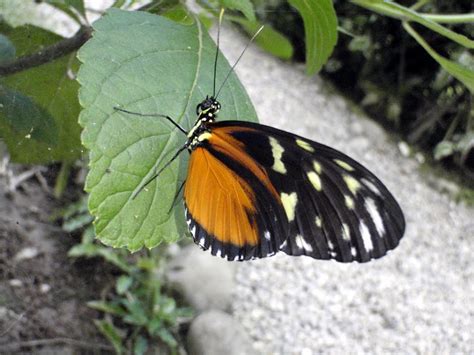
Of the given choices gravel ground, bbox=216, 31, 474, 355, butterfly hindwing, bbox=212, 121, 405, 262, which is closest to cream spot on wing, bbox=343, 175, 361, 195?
butterfly hindwing, bbox=212, 121, 405, 262

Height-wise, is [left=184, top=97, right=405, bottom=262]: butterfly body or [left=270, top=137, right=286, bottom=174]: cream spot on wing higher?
[left=270, top=137, right=286, bottom=174]: cream spot on wing

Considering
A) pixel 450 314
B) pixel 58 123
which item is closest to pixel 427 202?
pixel 450 314

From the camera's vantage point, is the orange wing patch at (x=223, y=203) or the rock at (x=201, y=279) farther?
the rock at (x=201, y=279)

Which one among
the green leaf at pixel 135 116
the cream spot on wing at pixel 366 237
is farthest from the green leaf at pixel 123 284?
the green leaf at pixel 135 116

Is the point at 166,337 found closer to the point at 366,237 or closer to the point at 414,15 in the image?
the point at 366,237

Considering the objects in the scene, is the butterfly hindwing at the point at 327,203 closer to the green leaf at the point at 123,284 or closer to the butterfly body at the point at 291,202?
the butterfly body at the point at 291,202

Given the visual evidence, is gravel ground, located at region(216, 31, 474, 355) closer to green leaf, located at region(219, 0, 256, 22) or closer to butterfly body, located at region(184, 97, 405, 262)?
butterfly body, located at region(184, 97, 405, 262)

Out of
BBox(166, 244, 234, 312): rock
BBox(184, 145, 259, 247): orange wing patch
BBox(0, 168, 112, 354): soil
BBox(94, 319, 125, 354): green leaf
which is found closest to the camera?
BBox(184, 145, 259, 247): orange wing patch
